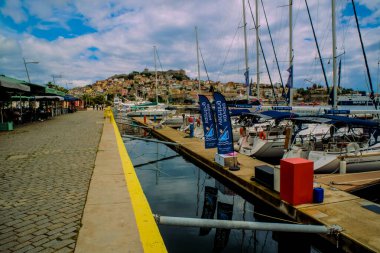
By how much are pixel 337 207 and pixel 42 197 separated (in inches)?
293

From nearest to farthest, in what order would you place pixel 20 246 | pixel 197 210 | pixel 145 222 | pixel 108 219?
pixel 20 246 < pixel 145 222 < pixel 108 219 < pixel 197 210

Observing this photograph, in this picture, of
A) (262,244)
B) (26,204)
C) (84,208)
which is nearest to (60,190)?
(26,204)

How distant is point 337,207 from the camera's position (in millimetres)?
7250

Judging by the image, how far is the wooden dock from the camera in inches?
228

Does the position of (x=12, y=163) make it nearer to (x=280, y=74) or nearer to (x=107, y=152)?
(x=107, y=152)

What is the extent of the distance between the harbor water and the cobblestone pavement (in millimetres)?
2589

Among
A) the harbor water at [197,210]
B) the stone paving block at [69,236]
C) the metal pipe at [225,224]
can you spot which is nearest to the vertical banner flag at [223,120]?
the harbor water at [197,210]

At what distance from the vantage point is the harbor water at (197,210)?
277 inches

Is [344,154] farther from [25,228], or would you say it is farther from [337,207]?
[25,228]

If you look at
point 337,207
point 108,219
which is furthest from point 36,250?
point 337,207

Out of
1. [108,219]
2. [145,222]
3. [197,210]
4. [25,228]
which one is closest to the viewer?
[25,228]

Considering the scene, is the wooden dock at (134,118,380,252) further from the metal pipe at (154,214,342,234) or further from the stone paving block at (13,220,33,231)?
the stone paving block at (13,220,33,231)

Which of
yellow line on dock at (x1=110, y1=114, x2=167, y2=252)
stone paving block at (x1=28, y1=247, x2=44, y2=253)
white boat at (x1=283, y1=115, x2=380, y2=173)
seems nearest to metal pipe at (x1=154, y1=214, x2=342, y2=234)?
yellow line on dock at (x1=110, y1=114, x2=167, y2=252)

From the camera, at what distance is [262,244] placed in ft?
23.6
